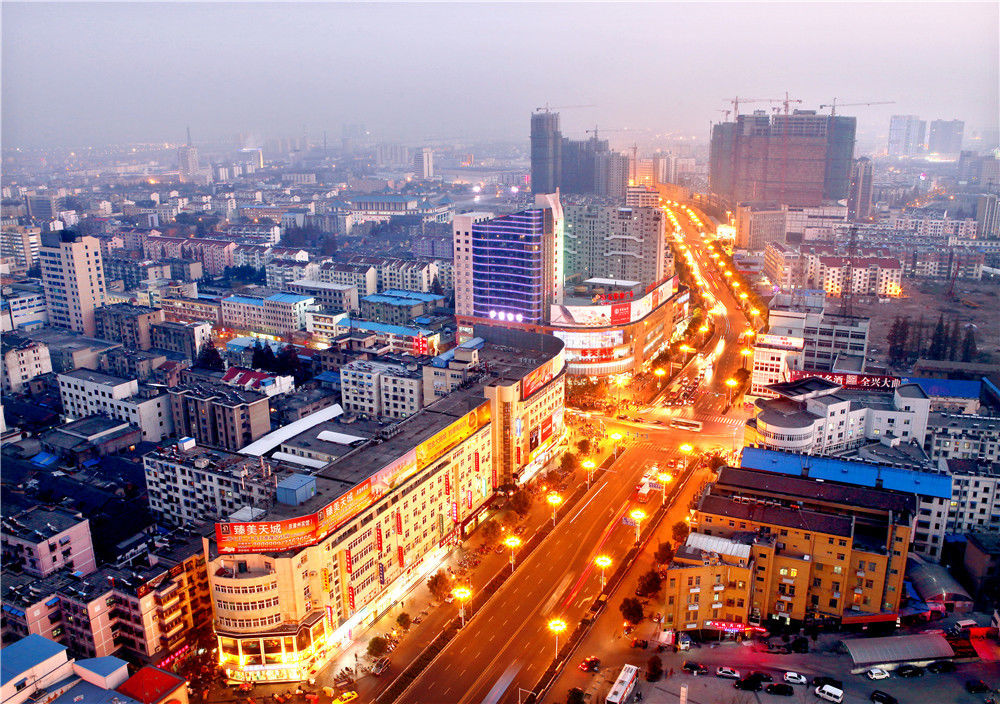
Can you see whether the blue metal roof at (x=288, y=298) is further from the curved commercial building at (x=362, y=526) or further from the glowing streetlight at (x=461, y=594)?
the glowing streetlight at (x=461, y=594)

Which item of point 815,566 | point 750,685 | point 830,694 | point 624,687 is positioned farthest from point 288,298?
point 830,694

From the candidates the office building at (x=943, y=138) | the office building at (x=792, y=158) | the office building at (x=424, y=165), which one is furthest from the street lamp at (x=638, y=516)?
the office building at (x=424, y=165)

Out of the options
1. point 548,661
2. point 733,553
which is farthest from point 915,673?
point 548,661

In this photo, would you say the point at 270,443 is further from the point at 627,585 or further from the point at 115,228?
the point at 115,228

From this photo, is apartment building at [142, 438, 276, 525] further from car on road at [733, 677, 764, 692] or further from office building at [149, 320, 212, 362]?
office building at [149, 320, 212, 362]

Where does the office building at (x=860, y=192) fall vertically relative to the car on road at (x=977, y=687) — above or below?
above

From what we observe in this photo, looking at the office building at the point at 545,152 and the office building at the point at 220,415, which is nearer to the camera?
the office building at the point at 220,415

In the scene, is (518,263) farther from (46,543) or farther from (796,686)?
(796,686)
